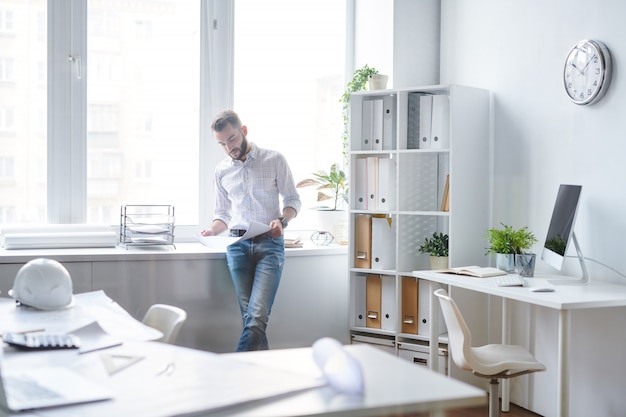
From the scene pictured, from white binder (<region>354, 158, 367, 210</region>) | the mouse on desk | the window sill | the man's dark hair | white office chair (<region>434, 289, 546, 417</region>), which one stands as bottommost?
white office chair (<region>434, 289, 546, 417</region>)

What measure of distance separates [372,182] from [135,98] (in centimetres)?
154

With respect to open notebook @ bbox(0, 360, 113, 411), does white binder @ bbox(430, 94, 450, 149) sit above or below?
above

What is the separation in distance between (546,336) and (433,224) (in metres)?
1.03

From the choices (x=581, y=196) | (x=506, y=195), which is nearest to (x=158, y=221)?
(x=506, y=195)

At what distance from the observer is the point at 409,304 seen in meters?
4.18

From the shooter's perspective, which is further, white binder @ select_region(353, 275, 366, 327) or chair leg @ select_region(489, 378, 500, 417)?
white binder @ select_region(353, 275, 366, 327)

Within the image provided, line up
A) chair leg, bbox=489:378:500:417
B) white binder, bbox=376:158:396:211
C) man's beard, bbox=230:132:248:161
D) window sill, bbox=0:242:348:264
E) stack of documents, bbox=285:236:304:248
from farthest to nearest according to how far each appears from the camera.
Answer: stack of documents, bbox=285:236:304:248 → white binder, bbox=376:158:396:211 → man's beard, bbox=230:132:248:161 → window sill, bbox=0:242:348:264 → chair leg, bbox=489:378:500:417

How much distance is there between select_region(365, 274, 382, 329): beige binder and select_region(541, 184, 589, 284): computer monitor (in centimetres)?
120

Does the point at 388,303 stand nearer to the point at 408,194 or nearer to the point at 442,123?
the point at 408,194

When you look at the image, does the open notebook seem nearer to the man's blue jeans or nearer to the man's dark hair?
the man's blue jeans

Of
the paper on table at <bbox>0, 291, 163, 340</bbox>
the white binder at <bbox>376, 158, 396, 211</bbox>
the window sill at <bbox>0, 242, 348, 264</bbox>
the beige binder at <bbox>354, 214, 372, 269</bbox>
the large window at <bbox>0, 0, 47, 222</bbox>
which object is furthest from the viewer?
the beige binder at <bbox>354, 214, 372, 269</bbox>

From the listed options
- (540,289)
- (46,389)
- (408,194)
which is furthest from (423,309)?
(46,389)

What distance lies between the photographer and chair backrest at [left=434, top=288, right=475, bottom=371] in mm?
2859

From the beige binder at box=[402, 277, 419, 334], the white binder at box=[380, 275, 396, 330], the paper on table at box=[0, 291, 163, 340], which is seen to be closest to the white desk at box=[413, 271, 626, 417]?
the beige binder at box=[402, 277, 419, 334]
